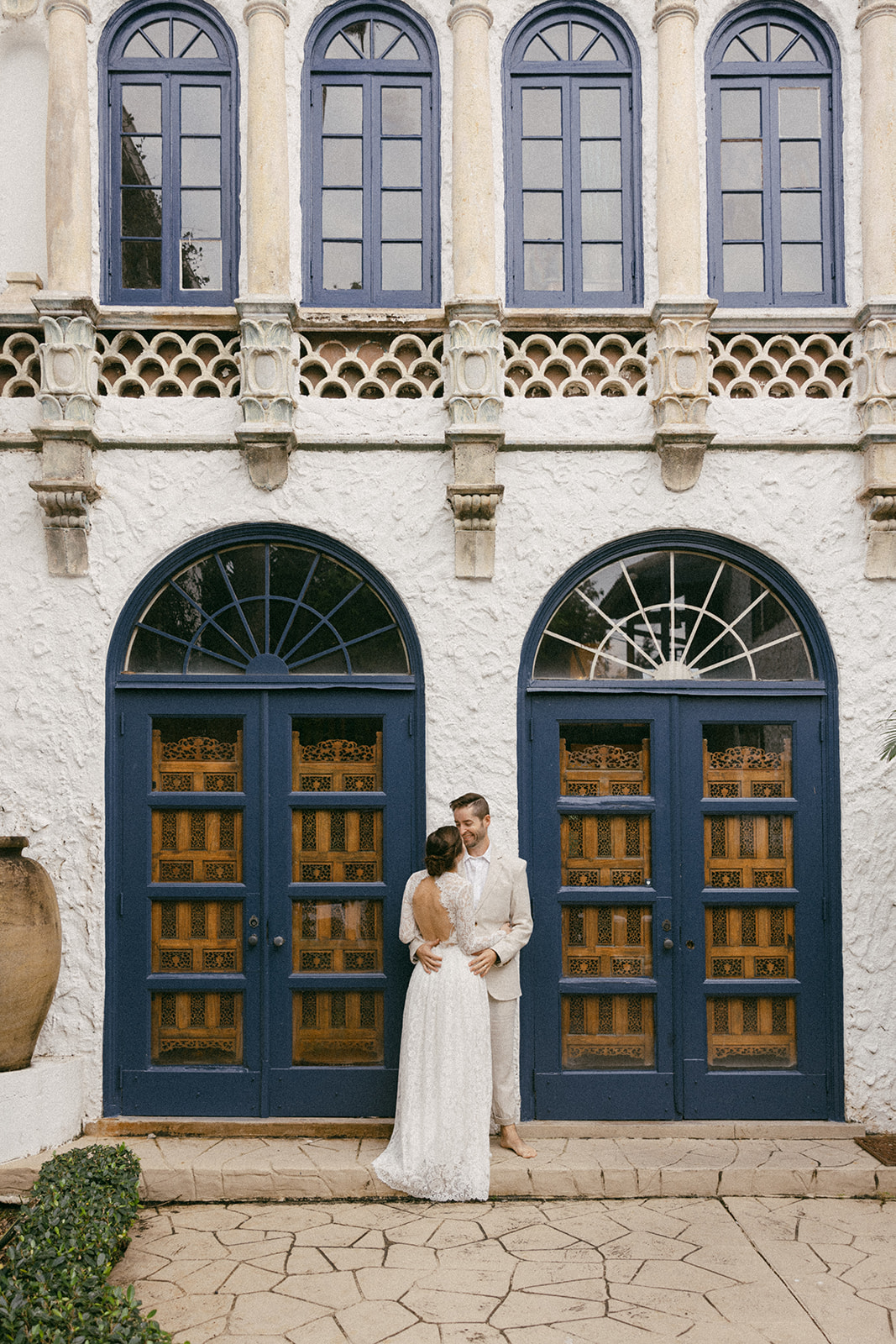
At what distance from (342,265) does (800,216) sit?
3.06 metres

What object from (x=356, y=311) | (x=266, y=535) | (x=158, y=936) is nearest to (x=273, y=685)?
(x=266, y=535)

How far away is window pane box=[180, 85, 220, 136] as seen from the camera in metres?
6.84

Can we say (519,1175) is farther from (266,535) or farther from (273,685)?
(266,535)

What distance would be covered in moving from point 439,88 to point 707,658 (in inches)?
162

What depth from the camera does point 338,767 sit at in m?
6.53

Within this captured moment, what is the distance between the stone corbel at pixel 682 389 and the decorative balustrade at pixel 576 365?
0.18 metres

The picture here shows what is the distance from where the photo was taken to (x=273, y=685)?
21.4ft

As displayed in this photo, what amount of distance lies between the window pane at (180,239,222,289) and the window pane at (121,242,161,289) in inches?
6.2

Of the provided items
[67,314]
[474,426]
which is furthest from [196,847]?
[67,314]

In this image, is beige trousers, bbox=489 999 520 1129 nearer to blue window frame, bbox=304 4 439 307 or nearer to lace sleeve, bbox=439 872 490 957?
lace sleeve, bbox=439 872 490 957

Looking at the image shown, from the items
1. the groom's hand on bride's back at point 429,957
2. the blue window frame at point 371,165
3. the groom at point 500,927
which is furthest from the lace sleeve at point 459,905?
the blue window frame at point 371,165

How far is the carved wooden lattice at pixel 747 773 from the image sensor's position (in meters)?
6.55

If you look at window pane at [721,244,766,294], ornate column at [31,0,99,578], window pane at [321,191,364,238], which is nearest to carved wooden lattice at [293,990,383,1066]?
ornate column at [31,0,99,578]

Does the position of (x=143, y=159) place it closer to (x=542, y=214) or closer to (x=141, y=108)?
(x=141, y=108)
